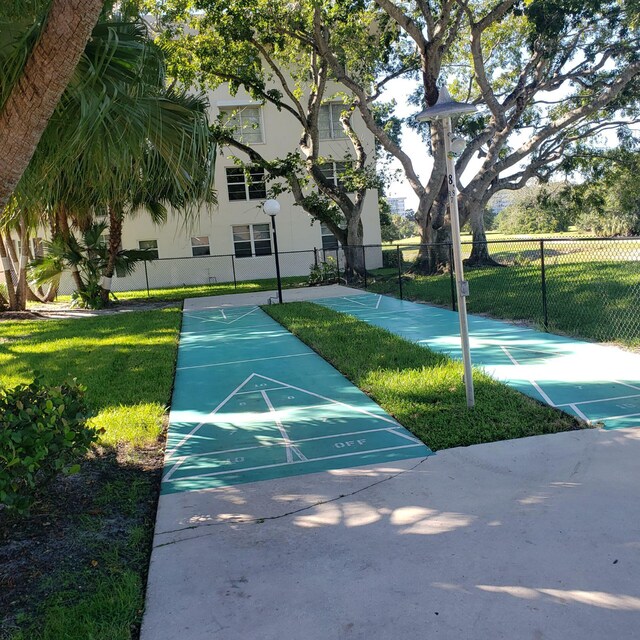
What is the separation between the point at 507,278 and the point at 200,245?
15.8 m

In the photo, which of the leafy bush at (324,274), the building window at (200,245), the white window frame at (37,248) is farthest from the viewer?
the building window at (200,245)

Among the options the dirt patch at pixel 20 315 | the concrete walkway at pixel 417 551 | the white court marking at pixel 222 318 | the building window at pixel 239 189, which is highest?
the building window at pixel 239 189

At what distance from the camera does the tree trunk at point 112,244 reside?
19.1m

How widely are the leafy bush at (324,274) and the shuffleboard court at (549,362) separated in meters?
9.85

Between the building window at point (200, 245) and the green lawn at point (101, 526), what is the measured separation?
20417 mm

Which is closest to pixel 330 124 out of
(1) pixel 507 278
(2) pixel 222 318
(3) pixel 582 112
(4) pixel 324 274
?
(4) pixel 324 274

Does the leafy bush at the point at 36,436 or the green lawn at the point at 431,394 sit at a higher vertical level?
the leafy bush at the point at 36,436

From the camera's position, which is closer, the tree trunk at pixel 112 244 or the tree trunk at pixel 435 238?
the tree trunk at pixel 112 244

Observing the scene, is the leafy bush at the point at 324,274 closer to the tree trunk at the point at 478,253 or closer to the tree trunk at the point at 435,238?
the tree trunk at the point at 435,238

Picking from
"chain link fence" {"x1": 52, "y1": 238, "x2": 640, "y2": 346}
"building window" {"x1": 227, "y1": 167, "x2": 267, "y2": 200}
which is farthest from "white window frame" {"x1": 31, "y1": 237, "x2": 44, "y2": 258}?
"building window" {"x1": 227, "y1": 167, "x2": 267, "y2": 200}

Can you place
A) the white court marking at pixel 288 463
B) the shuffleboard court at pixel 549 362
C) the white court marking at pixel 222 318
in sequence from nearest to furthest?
the white court marking at pixel 288 463, the shuffleboard court at pixel 549 362, the white court marking at pixel 222 318

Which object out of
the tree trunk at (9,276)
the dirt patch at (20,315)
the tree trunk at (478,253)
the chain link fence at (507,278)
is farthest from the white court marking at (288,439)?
the tree trunk at (478,253)

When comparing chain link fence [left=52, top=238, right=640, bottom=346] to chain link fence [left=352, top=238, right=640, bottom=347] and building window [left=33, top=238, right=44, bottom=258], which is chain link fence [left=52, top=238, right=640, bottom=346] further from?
building window [left=33, top=238, right=44, bottom=258]

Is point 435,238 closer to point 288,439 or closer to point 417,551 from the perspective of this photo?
point 288,439
